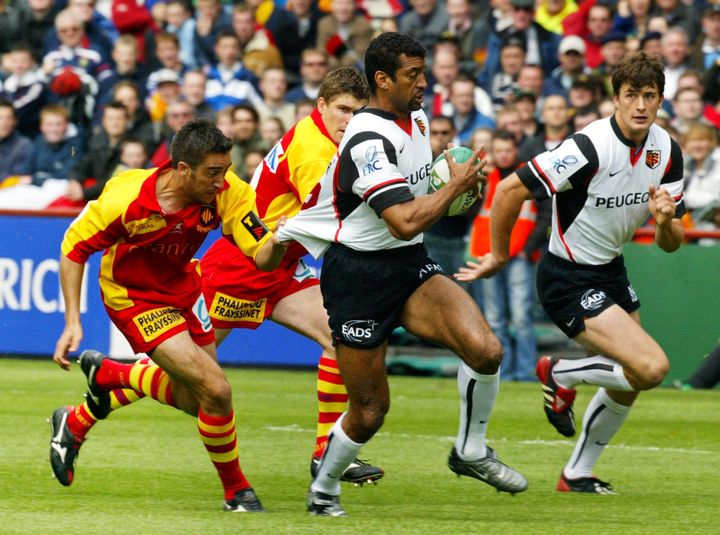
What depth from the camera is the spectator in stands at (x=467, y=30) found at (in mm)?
16656

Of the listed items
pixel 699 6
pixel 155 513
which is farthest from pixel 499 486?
pixel 699 6

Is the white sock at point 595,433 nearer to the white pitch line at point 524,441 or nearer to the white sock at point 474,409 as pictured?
the white sock at point 474,409

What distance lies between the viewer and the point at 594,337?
26.0 feet

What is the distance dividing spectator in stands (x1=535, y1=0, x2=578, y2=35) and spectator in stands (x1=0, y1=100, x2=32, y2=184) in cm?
607

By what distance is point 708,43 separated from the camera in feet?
49.5

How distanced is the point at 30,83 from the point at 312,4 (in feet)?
12.0

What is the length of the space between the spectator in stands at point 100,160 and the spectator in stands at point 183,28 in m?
2.56

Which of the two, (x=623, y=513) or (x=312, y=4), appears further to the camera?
(x=312, y=4)

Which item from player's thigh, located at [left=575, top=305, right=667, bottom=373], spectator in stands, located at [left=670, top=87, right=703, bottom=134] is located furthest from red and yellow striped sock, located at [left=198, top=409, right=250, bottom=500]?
spectator in stands, located at [left=670, top=87, right=703, bottom=134]

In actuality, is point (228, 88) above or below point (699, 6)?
below

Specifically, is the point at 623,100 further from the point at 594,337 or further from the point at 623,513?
the point at 623,513

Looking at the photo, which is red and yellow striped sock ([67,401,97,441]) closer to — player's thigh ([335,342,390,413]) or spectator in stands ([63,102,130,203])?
player's thigh ([335,342,390,413])

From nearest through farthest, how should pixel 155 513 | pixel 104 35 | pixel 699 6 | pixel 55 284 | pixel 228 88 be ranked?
1. pixel 155 513
2. pixel 55 284
3. pixel 699 6
4. pixel 228 88
5. pixel 104 35

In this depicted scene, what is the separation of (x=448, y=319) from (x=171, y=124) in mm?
9512
